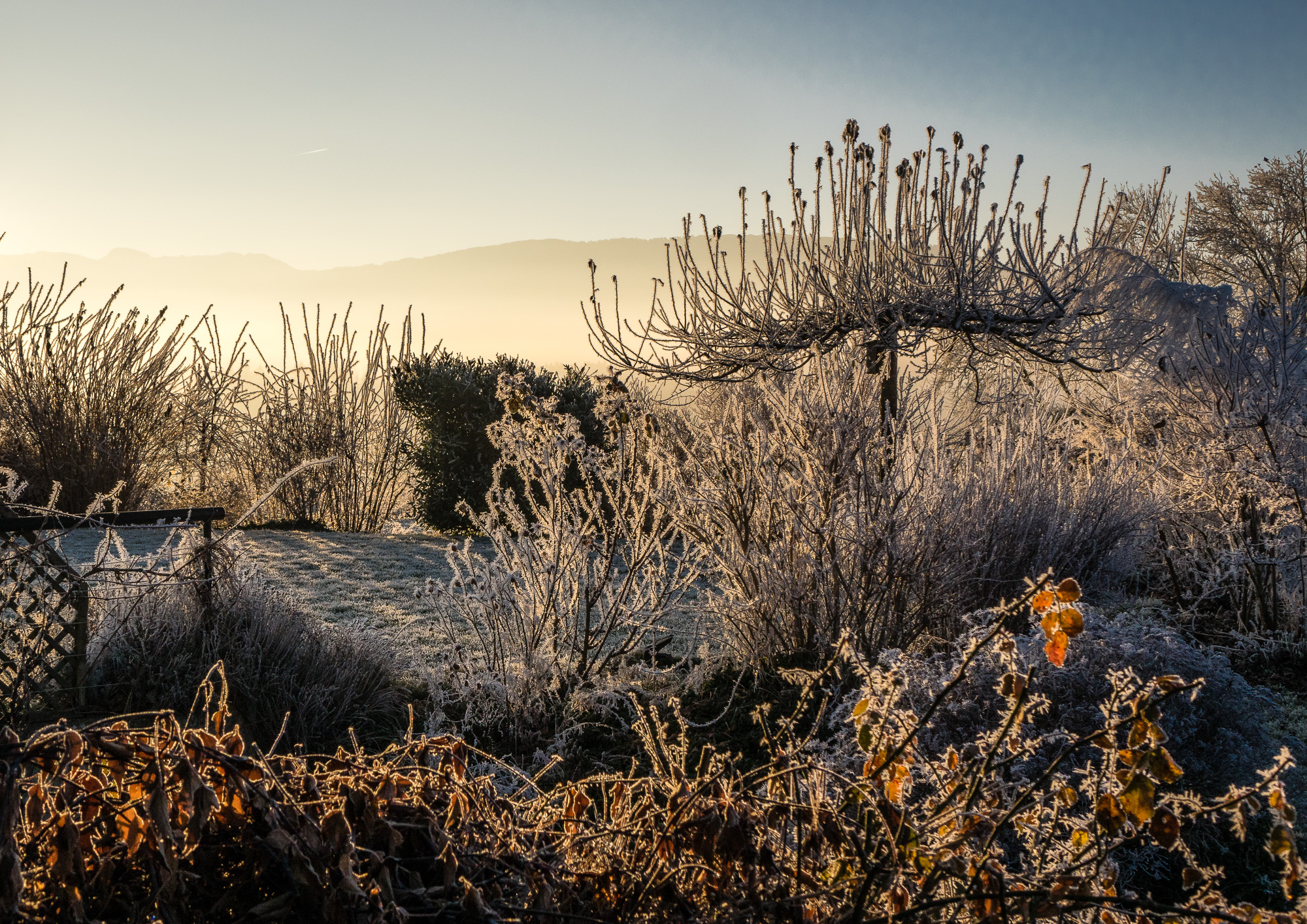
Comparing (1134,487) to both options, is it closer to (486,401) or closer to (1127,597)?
(1127,597)

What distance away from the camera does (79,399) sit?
9.41 meters

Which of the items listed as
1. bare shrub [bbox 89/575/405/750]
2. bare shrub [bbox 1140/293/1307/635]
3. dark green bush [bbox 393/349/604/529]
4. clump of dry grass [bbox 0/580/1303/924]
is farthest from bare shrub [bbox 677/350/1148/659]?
dark green bush [bbox 393/349/604/529]

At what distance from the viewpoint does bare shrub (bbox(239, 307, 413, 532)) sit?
36.0 ft

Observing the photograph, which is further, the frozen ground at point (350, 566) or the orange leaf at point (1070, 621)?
the frozen ground at point (350, 566)

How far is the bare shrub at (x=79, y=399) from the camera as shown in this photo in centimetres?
922

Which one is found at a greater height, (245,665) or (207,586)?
(207,586)

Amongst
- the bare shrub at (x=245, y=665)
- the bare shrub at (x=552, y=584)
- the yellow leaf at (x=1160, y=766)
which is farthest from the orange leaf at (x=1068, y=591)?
the bare shrub at (x=245, y=665)

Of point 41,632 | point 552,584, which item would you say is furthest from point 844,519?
point 41,632

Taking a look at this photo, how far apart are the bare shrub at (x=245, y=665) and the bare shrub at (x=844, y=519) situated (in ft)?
5.59

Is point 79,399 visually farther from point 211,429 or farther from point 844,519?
point 844,519

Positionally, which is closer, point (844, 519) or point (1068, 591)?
point (1068, 591)

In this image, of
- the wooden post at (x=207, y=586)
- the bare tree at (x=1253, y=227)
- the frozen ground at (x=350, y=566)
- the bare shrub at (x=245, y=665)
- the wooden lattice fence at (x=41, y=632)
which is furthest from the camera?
the bare tree at (x=1253, y=227)

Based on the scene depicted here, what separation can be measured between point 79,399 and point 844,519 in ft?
29.2

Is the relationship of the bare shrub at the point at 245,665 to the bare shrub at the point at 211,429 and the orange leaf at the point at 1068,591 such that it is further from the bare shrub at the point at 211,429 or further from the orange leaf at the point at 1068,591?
the bare shrub at the point at 211,429
